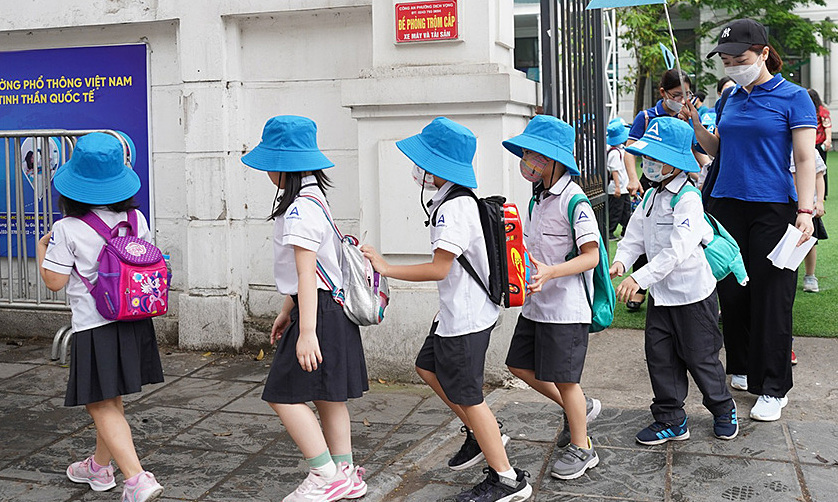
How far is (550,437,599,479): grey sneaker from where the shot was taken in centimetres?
420

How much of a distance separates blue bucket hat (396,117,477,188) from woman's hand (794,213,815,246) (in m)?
1.91

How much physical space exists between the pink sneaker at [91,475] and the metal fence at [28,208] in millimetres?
2644

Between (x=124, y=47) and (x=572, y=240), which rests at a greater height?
(x=124, y=47)

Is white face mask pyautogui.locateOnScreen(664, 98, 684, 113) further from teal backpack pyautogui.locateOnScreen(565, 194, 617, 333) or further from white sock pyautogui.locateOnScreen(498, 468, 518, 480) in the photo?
white sock pyautogui.locateOnScreen(498, 468, 518, 480)

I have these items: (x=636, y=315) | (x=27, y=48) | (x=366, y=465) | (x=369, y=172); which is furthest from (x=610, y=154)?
(x=366, y=465)

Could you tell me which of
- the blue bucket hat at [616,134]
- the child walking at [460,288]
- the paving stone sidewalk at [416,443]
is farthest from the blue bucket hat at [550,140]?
the blue bucket hat at [616,134]

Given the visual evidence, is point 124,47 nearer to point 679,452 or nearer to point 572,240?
point 572,240

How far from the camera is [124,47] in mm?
6992

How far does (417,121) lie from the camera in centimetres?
583

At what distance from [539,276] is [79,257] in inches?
74.4

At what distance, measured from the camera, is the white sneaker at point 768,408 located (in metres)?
4.95

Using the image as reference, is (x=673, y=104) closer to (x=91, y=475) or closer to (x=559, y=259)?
(x=559, y=259)

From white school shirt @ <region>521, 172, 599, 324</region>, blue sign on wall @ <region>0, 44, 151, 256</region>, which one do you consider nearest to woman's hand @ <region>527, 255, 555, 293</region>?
white school shirt @ <region>521, 172, 599, 324</region>

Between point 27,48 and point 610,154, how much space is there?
234 inches
